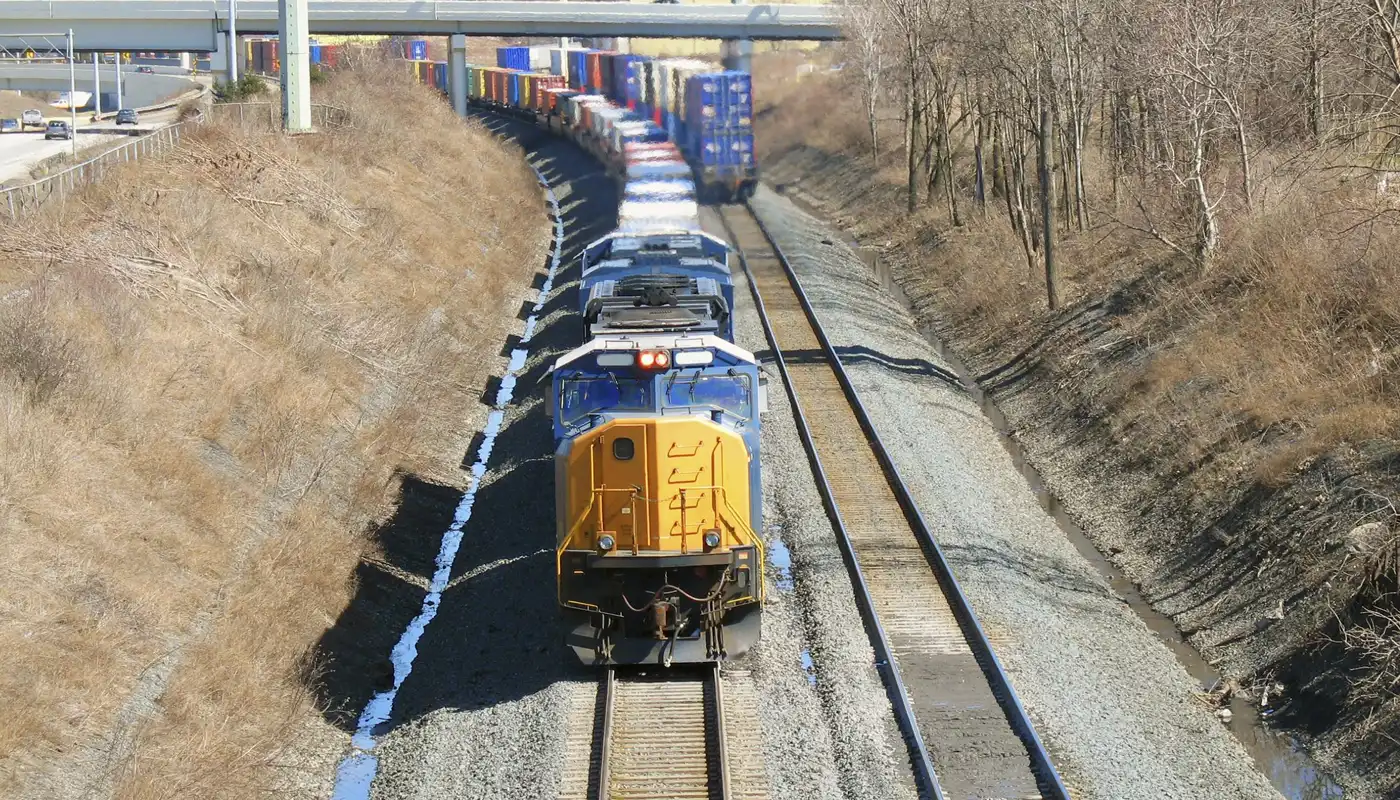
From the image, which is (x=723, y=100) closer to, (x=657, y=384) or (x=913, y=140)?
(x=913, y=140)

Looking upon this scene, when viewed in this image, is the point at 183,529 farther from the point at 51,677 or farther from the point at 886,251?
the point at 886,251

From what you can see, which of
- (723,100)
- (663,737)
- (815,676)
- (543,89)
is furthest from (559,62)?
(663,737)

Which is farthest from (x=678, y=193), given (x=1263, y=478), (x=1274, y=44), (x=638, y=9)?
(x=638, y=9)

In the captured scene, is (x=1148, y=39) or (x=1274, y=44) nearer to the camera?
(x=1274, y=44)

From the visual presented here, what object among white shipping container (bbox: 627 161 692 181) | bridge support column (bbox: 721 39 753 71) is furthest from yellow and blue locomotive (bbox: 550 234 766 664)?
bridge support column (bbox: 721 39 753 71)

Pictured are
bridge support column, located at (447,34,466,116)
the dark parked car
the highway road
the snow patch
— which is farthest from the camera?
bridge support column, located at (447,34,466,116)

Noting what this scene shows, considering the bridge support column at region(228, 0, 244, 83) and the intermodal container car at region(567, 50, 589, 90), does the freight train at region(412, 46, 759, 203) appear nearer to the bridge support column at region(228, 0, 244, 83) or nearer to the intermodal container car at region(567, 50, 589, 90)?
the intermodal container car at region(567, 50, 589, 90)

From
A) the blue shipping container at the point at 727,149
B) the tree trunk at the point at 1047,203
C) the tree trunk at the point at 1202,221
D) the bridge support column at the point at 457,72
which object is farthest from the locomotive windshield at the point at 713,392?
the bridge support column at the point at 457,72
